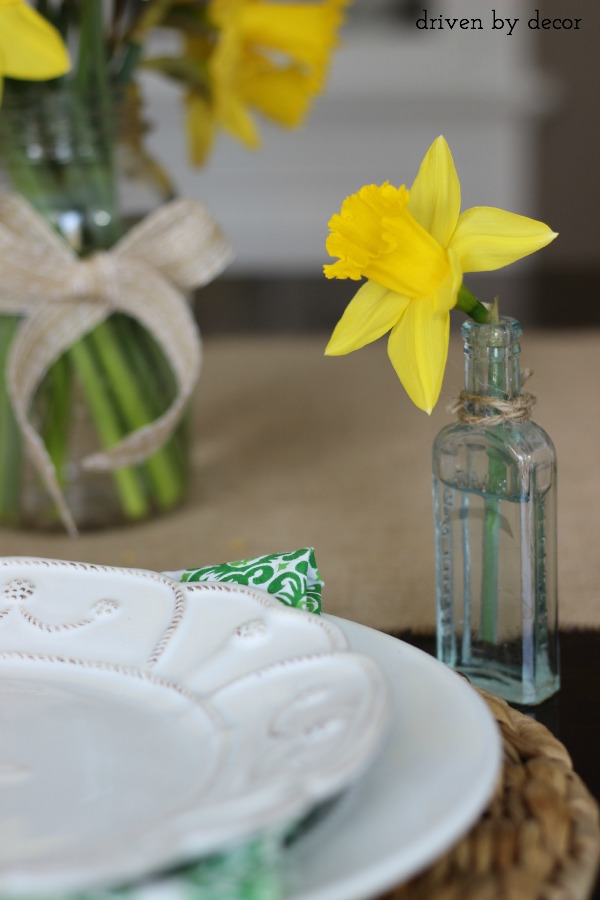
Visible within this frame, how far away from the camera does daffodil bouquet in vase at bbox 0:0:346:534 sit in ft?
2.37

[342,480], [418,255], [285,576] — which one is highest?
[418,255]

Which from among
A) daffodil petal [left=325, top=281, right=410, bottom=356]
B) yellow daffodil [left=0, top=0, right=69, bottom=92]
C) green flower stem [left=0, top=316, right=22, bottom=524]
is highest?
yellow daffodil [left=0, top=0, right=69, bottom=92]

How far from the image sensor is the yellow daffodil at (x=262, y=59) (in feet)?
2.40

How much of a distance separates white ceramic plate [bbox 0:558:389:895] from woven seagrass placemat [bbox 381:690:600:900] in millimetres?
59

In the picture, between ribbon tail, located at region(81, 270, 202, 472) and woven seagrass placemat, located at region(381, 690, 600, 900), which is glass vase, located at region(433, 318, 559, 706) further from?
ribbon tail, located at region(81, 270, 202, 472)

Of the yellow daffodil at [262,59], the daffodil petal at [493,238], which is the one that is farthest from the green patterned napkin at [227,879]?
the yellow daffodil at [262,59]

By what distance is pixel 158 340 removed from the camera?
0.75 metres

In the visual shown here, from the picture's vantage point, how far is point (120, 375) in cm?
76

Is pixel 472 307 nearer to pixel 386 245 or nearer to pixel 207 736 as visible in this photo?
pixel 386 245

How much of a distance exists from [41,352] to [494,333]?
1.17 feet

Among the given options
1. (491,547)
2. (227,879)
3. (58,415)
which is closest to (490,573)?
(491,547)

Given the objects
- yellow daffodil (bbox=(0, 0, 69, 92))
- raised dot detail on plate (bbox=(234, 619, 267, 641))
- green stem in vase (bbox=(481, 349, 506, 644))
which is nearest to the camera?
raised dot detail on plate (bbox=(234, 619, 267, 641))

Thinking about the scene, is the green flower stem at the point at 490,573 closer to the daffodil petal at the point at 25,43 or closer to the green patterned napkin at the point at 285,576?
the green patterned napkin at the point at 285,576

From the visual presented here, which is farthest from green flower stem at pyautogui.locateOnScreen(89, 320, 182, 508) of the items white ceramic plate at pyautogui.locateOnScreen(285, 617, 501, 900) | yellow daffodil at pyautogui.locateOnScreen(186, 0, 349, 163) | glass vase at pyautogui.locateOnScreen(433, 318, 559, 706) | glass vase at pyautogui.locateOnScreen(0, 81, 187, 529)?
white ceramic plate at pyautogui.locateOnScreen(285, 617, 501, 900)
